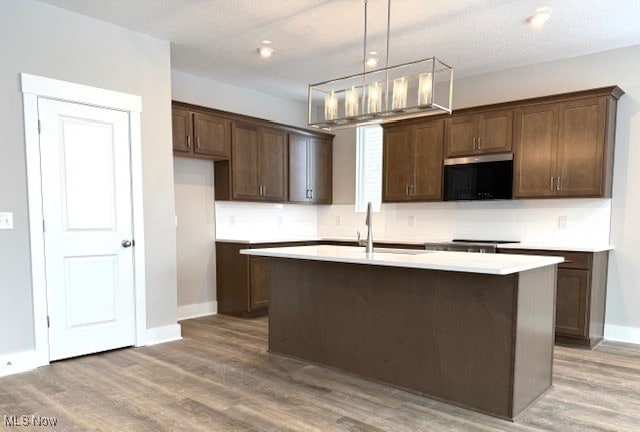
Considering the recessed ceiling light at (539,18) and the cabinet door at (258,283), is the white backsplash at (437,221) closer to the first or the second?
the cabinet door at (258,283)

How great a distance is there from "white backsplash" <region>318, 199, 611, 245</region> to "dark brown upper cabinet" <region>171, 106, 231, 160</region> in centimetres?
223

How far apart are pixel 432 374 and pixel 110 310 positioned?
2.76 m

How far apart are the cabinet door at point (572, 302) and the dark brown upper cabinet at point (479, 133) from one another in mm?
1428

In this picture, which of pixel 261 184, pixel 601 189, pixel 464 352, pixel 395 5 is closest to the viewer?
pixel 464 352

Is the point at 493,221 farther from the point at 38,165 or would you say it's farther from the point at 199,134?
the point at 38,165

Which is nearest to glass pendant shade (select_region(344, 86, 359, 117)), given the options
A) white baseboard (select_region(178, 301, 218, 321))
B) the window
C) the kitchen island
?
the kitchen island

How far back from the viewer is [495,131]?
4.53 m

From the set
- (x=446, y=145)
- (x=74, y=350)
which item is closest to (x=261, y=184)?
(x=446, y=145)

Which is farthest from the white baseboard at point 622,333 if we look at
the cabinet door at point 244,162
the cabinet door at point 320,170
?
the cabinet door at point 244,162

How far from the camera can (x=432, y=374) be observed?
271cm

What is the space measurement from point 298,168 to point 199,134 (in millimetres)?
1622

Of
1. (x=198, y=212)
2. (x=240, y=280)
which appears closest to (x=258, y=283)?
(x=240, y=280)

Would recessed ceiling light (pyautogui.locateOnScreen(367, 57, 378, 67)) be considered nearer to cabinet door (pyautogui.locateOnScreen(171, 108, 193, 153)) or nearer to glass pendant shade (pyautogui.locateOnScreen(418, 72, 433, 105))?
glass pendant shade (pyautogui.locateOnScreen(418, 72, 433, 105))

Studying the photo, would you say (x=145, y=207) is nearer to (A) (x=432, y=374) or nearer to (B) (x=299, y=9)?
(B) (x=299, y=9)
